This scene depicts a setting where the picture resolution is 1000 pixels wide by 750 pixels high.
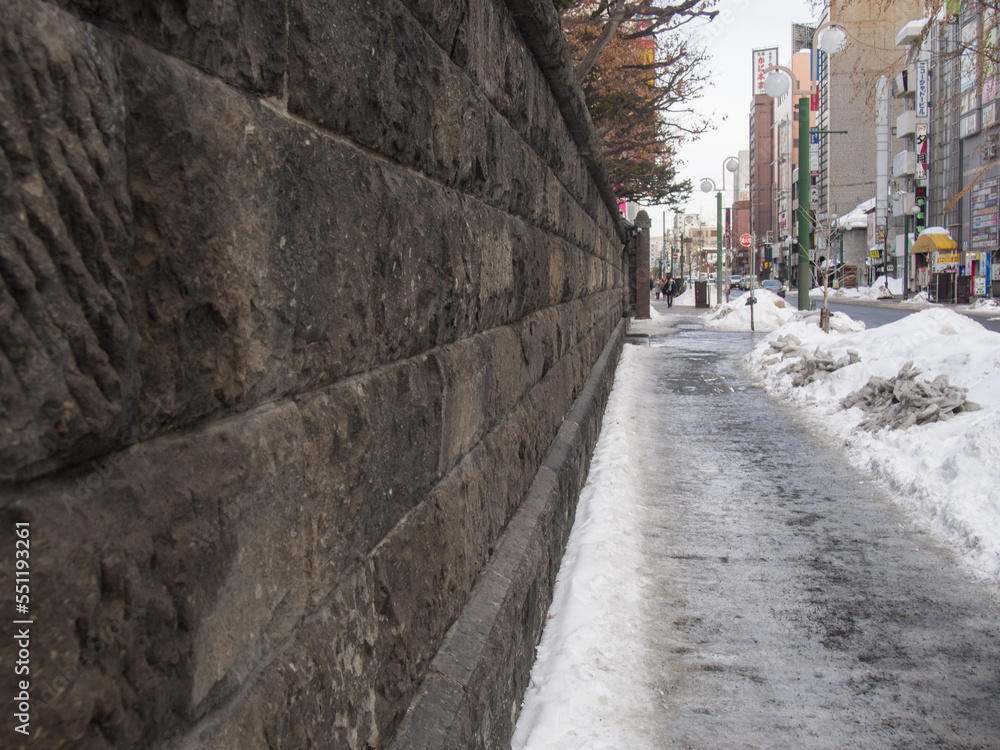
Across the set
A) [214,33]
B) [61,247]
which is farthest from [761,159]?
[61,247]

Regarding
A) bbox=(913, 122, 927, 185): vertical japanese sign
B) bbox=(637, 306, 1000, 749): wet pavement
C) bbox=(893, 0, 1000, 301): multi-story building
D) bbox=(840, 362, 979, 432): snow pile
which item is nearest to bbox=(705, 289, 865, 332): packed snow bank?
bbox=(840, 362, 979, 432): snow pile

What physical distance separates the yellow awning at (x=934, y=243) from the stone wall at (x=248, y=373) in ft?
145

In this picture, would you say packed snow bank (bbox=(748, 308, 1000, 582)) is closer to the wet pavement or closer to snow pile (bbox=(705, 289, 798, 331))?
the wet pavement

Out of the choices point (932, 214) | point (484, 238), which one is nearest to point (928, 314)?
point (484, 238)

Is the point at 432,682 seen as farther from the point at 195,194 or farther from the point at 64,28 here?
the point at 64,28

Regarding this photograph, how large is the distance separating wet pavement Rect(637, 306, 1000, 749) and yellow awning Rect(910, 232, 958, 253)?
39.6 meters

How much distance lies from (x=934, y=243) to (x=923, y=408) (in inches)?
1535

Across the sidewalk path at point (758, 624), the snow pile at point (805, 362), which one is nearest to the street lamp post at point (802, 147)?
the snow pile at point (805, 362)

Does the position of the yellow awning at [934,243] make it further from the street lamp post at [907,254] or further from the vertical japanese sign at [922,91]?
the vertical japanese sign at [922,91]

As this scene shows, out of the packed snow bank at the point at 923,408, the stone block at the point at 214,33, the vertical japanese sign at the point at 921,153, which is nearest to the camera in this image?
the stone block at the point at 214,33

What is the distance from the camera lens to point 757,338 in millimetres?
20109

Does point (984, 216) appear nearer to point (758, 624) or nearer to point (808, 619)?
point (808, 619)

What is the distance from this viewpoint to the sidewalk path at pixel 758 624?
308 centimetres

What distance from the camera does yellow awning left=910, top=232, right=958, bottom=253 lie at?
41.2 metres
